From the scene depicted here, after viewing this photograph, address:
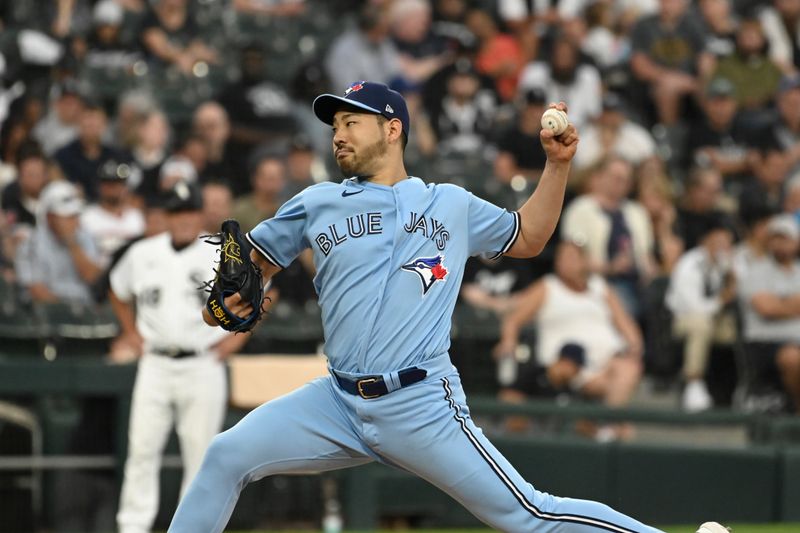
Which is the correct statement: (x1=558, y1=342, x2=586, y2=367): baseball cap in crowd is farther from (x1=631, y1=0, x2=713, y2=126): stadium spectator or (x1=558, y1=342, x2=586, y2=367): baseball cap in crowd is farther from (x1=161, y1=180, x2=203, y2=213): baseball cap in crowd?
(x1=631, y1=0, x2=713, y2=126): stadium spectator

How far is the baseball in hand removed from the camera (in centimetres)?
487

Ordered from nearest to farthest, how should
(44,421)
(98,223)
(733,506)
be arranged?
(44,421), (733,506), (98,223)

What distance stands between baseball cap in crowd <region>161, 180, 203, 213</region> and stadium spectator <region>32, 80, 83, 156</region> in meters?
3.50

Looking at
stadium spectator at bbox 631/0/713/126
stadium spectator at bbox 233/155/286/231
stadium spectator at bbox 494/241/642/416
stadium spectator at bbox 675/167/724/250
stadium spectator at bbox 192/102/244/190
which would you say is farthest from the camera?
stadium spectator at bbox 631/0/713/126

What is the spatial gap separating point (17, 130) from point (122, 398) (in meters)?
3.24

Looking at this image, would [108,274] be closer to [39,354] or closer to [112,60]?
[39,354]

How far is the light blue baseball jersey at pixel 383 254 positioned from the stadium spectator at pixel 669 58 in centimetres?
969

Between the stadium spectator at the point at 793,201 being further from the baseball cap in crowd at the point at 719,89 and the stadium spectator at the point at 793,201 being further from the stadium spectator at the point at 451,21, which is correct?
the stadium spectator at the point at 451,21

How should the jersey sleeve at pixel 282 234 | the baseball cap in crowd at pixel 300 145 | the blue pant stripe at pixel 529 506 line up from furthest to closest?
the baseball cap in crowd at pixel 300 145 < the jersey sleeve at pixel 282 234 < the blue pant stripe at pixel 529 506

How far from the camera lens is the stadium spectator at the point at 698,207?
1246 cm

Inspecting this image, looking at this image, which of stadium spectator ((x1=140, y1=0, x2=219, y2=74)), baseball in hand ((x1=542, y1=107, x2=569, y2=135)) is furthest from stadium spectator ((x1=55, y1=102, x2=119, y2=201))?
baseball in hand ((x1=542, y1=107, x2=569, y2=135))

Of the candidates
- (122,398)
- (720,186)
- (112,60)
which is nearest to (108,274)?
(122,398)

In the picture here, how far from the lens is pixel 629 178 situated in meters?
12.5

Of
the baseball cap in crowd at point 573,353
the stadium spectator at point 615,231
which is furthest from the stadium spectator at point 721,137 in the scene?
the baseball cap in crowd at point 573,353
